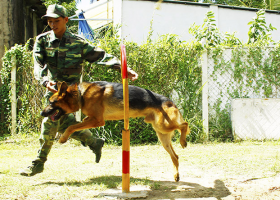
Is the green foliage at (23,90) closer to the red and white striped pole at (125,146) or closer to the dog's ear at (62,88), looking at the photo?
the dog's ear at (62,88)

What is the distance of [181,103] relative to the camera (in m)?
6.58

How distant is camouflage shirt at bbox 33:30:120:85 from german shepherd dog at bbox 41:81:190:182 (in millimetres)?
311

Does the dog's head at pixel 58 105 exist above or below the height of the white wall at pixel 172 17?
→ below

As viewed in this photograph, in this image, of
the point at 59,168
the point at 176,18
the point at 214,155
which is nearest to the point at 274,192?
the point at 214,155

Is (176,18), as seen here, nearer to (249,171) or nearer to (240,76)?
(240,76)

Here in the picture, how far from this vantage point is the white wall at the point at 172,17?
1162 centimetres

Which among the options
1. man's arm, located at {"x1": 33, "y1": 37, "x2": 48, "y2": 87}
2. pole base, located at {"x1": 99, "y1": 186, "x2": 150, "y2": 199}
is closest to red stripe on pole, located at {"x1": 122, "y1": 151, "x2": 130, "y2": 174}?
pole base, located at {"x1": 99, "y1": 186, "x2": 150, "y2": 199}

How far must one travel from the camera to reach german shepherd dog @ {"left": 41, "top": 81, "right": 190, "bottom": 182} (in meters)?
3.43

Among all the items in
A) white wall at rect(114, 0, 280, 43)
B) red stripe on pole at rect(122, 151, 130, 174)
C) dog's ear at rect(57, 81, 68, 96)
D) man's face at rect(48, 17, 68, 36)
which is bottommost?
red stripe on pole at rect(122, 151, 130, 174)

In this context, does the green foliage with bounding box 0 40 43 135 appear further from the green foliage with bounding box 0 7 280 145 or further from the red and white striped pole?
the red and white striped pole

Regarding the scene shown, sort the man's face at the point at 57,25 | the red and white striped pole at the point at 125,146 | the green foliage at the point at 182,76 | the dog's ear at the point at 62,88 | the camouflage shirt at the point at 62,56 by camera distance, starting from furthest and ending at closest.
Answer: the green foliage at the point at 182,76 < the camouflage shirt at the point at 62,56 < the man's face at the point at 57,25 < the dog's ear at the point at 62,88 < the red and white striped pole at the point at 125,146

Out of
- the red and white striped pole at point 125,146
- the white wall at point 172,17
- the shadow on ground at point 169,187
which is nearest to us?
the red and white striped pole at point 125,146

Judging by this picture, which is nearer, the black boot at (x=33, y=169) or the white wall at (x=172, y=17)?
the black boot at (x=33, y=169)

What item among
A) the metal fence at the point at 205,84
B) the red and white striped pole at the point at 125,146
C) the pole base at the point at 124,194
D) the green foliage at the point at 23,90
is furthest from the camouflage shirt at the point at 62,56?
the green foliage at the point at 23,90
